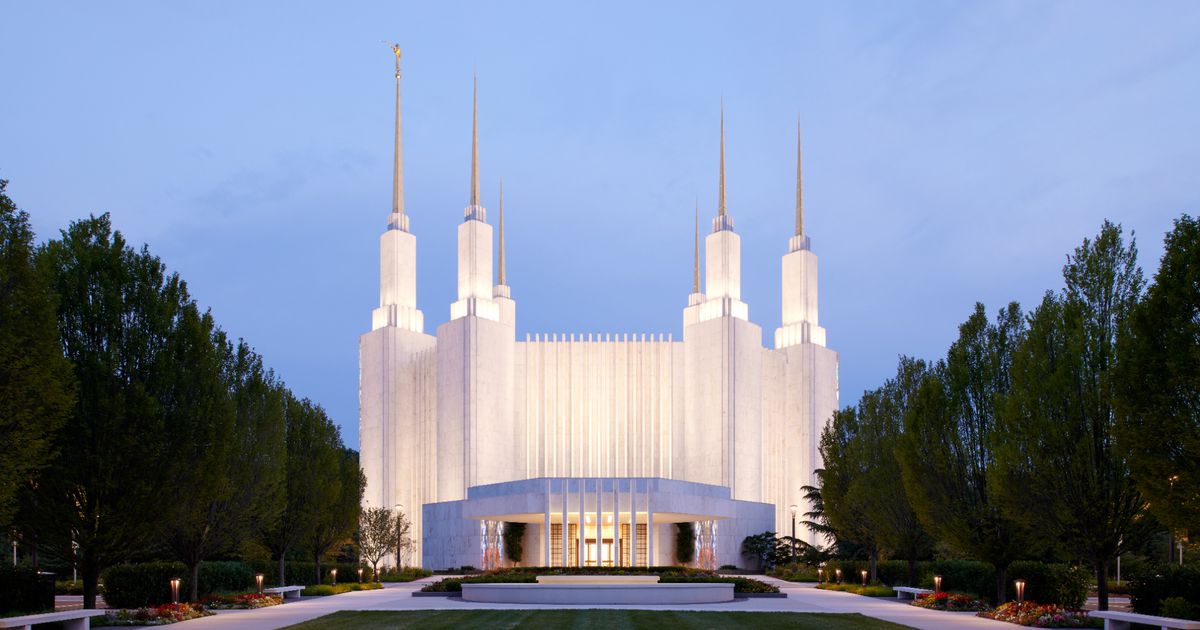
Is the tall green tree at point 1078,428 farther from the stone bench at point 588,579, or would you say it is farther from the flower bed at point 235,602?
the flower bed at point 235,602

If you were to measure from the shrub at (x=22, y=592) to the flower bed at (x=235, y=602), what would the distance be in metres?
5.46

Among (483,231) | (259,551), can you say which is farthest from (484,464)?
(259,551)

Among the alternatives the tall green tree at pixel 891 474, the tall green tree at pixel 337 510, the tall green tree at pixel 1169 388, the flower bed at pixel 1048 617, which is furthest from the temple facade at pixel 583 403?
the tall green tree at pixel 1169 388

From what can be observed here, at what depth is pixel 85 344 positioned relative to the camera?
19.8 m

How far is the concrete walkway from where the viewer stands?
19.9 meters

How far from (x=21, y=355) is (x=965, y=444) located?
18103 millimetres

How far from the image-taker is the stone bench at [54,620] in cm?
1524

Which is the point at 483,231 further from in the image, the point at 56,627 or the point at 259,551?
the point at 56,627

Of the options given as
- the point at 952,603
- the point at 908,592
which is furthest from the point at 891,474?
the point at 952,603

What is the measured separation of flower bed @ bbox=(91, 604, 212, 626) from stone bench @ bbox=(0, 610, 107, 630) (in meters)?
2.40

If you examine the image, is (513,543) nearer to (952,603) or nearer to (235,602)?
(235,602)

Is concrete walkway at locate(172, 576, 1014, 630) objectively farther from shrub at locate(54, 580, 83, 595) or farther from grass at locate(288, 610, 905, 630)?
shrub at locate(54, 580, 83, 595)

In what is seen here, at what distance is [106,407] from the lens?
19.1 meters

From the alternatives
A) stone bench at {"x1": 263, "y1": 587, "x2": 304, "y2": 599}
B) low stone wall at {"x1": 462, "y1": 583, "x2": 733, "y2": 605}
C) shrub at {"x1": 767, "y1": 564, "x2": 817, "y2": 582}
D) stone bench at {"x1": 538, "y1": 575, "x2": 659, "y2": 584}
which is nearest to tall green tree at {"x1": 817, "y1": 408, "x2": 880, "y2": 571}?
stone bench at {"x1": 538, "y1": 575, "x2": 659, "y2": 584}
